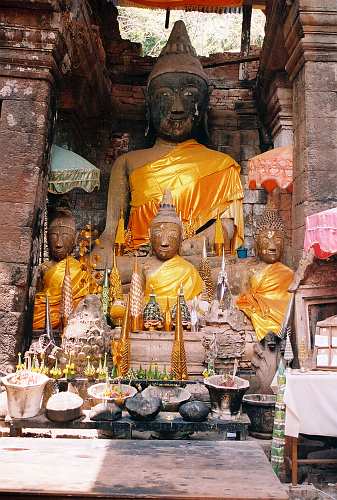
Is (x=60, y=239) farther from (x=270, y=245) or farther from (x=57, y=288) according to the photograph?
(x=270, y=245)

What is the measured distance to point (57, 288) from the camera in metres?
6.91

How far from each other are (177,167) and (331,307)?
512 cm

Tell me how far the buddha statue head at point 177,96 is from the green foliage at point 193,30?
726 inches

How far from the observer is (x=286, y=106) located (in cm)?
844

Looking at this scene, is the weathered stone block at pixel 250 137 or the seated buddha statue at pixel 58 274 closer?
the seated buddha statue at pixel 58 274

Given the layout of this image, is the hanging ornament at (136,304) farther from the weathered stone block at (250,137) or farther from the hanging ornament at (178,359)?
the weathered stone block at (250,137)

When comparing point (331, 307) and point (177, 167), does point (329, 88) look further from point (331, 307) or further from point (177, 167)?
point (177, 167)

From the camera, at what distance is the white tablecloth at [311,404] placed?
13.0ft

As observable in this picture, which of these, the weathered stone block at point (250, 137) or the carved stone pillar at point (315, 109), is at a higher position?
the weathered stone block at point (250, 137)

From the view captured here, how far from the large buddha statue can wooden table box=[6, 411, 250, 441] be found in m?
5.04

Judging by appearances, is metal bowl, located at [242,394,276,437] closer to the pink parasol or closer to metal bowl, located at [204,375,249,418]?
metal bowl, located at [204,375,249,418]

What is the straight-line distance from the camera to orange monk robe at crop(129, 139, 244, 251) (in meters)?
9.30

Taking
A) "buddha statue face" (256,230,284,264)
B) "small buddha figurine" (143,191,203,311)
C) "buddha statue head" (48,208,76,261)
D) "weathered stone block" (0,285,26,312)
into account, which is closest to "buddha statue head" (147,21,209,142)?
"small buddha figurine" (143,191,203,311)

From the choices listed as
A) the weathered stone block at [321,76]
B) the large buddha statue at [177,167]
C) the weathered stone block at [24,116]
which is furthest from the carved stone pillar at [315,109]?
the weathered stone block at [24,116]
